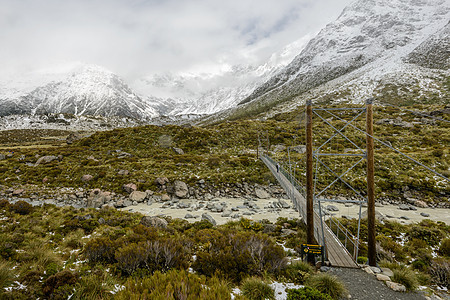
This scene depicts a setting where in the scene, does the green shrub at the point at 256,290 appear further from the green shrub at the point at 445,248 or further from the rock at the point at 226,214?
the rock at the point at 226,214

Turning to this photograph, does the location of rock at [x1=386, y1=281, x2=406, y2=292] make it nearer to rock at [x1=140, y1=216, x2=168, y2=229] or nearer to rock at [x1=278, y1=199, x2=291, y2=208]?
rock at [x1=140, y1=216, x2=168, y2=229]

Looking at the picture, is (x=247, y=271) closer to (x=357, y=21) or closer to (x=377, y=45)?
(x=377, y=45)

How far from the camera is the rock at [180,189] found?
60.3 ft

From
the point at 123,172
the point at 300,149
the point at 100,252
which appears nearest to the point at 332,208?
the point at 300,149

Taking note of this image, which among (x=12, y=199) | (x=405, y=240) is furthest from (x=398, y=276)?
(x=12, y=199)

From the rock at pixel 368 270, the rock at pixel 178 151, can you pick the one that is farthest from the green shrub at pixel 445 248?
the rock at pixel 178 151

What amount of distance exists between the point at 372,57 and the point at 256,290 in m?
169

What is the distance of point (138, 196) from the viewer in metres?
17.5

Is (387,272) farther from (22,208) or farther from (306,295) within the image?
(22,208)

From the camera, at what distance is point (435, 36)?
113562mm

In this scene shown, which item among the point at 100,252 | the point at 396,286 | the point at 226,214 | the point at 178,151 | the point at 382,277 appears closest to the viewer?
the point at 396,286

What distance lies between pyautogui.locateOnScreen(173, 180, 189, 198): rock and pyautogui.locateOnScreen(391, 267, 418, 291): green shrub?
1551 centimetres

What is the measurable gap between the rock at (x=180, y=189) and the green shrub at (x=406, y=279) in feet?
50.9

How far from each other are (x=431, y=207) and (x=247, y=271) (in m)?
18.8
